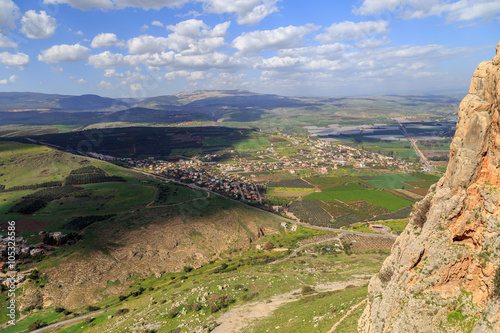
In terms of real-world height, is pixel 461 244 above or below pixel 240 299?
above

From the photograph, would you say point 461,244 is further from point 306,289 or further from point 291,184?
point 291,184

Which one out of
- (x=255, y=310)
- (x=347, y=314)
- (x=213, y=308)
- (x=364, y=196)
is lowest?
(x=364, y=196)

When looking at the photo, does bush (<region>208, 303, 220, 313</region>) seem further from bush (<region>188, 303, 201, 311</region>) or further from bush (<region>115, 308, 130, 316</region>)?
bush (<region>115, 308, 130, 316</region>)

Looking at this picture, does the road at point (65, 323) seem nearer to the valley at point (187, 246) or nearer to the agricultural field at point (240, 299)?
the valley at point (187, 246)

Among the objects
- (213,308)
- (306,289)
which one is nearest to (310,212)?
(306,289)

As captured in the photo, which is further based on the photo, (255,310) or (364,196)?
(364,196)

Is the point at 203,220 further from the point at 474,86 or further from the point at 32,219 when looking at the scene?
the point at 474,86

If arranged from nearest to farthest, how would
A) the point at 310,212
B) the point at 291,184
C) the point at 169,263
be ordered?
the point at 169,263 → the point at 310,212 → the point at 291,184
